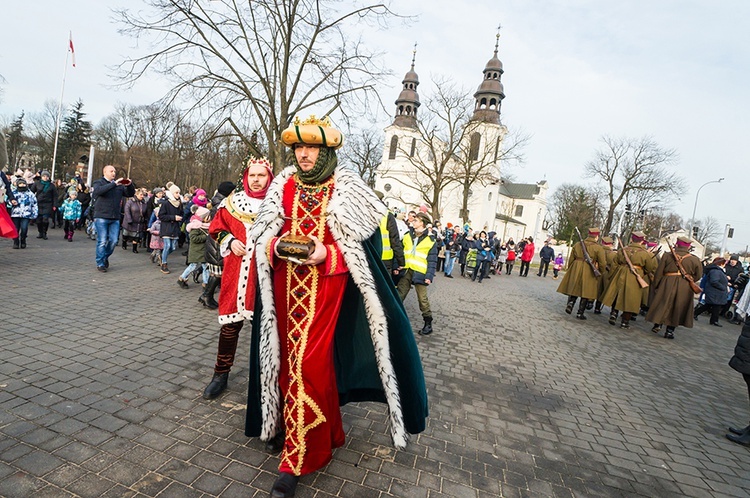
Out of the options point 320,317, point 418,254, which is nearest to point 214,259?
point 418,254

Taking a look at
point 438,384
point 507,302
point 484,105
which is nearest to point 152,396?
point 438,384

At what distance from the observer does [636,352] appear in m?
7.45

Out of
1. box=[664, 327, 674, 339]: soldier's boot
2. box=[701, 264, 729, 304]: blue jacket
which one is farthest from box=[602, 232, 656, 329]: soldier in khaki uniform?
box=[701, 264, 729, 304]: blue jacket

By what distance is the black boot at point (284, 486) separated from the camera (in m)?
2.40

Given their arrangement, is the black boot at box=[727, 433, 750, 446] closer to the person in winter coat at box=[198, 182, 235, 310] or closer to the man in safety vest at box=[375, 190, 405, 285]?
the man in safety vest at box=[375, 190, 405, 285]

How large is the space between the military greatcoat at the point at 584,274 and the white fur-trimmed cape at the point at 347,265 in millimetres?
8578

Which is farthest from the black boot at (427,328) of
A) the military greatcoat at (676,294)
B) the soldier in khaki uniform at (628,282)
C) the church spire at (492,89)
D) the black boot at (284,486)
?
the church spire at (492,89)

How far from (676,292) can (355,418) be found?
8429mm

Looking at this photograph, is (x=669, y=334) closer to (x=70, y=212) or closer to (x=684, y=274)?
(x=684, y=274)

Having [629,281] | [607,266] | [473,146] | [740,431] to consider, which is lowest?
[740,431]

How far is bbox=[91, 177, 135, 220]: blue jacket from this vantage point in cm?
810

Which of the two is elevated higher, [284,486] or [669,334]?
[669,334]

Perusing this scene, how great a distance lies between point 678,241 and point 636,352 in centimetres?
331

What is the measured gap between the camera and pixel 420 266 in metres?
6.90
